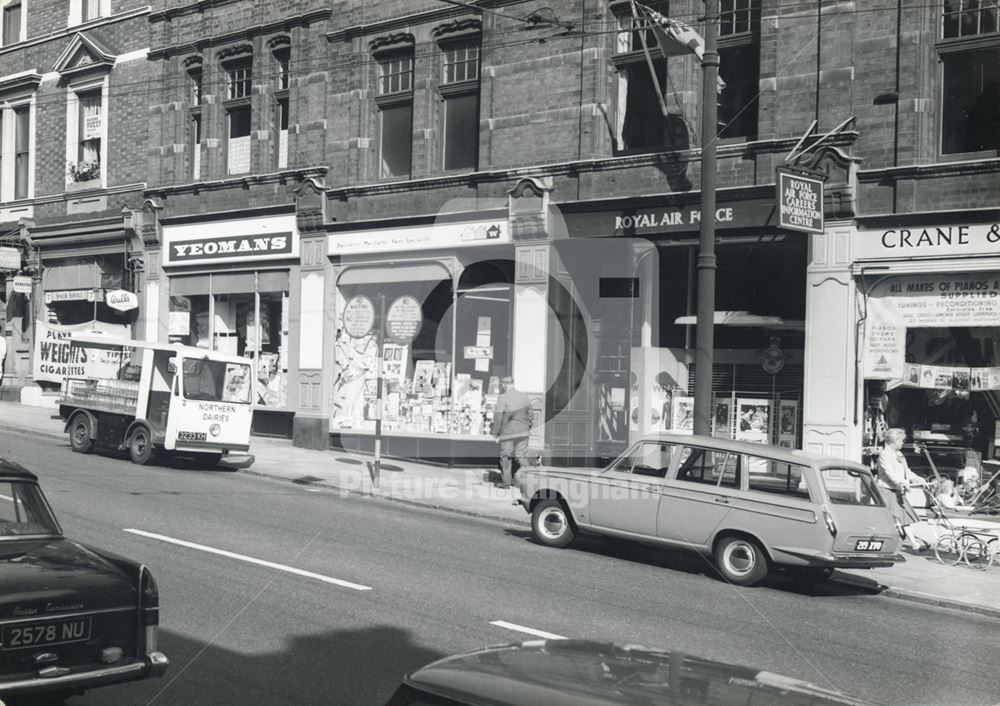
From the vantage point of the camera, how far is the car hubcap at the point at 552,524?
514 inches

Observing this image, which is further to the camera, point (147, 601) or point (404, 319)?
point (404, 319)

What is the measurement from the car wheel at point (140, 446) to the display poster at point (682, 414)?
31.6 feet

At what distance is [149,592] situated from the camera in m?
6.21

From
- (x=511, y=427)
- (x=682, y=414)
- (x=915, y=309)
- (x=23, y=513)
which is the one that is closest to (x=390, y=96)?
(x=511, y=427)

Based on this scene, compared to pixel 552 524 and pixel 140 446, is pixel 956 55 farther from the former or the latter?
pixel 140 446

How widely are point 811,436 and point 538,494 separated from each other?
19.1 ft

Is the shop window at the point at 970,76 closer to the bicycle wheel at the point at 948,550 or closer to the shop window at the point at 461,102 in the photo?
the bicycle wheel at the point at 948,550

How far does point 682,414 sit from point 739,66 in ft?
20.7

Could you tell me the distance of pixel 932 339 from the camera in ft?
52.7

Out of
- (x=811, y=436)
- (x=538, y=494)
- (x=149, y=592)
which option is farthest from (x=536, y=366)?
(x=149, y=592)

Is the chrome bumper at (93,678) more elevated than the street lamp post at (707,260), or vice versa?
the street lamp post at (707,260)

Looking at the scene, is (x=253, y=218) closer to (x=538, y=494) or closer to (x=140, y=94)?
(x=140, y=94)

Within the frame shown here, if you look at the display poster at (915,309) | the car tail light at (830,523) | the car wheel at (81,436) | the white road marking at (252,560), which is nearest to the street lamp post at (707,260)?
the car tail light at (830,523)

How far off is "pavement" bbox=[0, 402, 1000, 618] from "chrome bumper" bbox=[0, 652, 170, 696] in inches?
334
